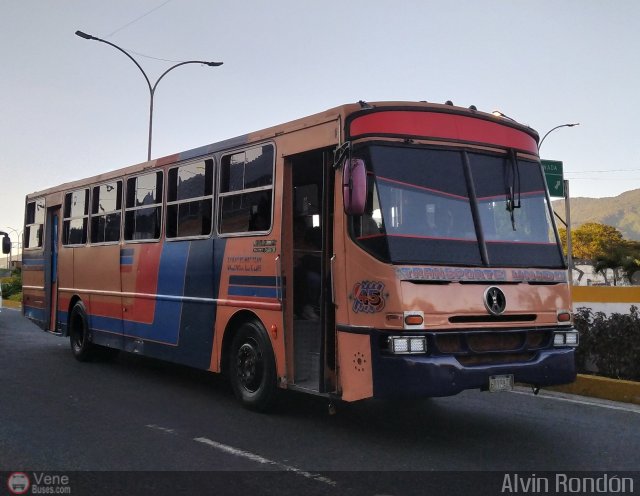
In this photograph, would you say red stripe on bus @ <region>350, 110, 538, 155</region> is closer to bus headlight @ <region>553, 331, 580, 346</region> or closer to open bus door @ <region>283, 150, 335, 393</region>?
open bus door @ <region>283, 150, 335, 393</region>

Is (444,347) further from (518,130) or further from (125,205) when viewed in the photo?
(125,205)

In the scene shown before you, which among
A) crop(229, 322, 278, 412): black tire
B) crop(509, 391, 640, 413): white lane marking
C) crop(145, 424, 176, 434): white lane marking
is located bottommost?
crop(145, 424, 176, 434): white lane marking

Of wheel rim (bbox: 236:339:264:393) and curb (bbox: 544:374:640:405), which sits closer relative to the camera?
wheel rim (bbox: 236:339:264:393)

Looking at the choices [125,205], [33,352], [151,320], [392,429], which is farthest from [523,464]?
[33,352]

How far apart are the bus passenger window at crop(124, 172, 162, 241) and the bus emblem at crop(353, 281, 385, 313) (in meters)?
4.26

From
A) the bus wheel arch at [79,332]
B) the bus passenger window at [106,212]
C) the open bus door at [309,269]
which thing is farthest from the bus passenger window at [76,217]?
the open bus door at [309,269]

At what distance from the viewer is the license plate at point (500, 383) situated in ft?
20.0

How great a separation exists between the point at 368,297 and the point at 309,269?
1635 mm

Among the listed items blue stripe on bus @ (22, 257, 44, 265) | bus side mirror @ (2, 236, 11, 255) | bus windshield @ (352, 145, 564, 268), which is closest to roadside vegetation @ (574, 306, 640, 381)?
bus windshield @ (352, 145, 564, 268)

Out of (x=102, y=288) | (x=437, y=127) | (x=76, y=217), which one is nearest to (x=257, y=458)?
(x=437, y=127)

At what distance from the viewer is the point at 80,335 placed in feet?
39.1

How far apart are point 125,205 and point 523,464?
7086 mm

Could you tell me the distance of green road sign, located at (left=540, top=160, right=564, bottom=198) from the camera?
574 inches

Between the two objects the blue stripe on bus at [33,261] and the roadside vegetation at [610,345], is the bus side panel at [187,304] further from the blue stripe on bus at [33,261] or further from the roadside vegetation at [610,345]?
the roadside vegetation at [610,345]
